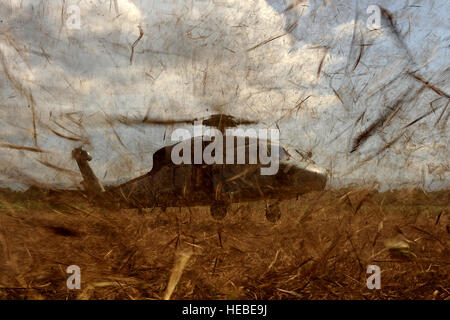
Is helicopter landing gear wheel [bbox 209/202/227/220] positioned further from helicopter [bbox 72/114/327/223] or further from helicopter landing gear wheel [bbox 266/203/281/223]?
helicopter landing gear wheel [bbox 266/203/281/223]

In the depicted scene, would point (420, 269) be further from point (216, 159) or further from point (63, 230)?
point (63, 230)

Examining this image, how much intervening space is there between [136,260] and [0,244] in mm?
1192

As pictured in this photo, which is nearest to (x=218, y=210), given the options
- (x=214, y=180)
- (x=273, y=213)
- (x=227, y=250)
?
(x=227, y=250)

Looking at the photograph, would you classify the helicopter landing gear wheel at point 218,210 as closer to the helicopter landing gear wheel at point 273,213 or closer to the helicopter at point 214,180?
the helicopter at point 214,180

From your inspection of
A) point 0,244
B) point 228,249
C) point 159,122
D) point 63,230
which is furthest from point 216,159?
point 0,244

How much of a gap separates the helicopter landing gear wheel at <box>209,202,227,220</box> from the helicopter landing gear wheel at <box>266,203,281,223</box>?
401 millimetres

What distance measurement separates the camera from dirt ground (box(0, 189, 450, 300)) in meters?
2.58

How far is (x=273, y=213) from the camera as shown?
123 inches

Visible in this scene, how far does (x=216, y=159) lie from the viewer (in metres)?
4.46

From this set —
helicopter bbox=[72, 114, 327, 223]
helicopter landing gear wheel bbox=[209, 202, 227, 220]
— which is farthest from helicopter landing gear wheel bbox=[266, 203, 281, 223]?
helicopter landing gear wheel bbox=[209, 202, 227, 220]

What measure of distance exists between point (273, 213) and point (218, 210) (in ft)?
1.63

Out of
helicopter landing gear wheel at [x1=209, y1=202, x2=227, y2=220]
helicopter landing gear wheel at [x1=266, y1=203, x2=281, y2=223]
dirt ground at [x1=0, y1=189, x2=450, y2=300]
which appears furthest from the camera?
helicopter landing gear wheel at [x1=266, y1=203, x2=281, y2=223]

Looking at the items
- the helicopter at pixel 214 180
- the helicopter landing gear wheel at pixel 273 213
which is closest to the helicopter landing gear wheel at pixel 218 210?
the helicopter at pixel 214 180

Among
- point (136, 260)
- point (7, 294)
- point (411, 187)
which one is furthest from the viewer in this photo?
point (411, 187)
